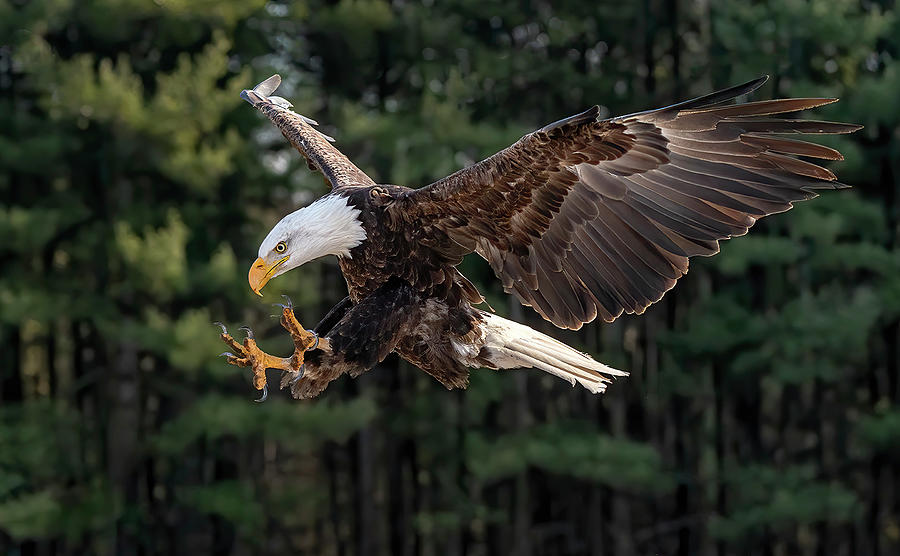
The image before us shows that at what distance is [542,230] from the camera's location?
12.1 ft

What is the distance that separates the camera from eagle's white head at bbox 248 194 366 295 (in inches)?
133

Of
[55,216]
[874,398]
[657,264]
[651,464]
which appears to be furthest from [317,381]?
[874,398]

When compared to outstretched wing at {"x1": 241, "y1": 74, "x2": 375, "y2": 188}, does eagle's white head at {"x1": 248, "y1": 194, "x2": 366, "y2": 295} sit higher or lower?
lower

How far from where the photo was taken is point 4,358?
43.4ft

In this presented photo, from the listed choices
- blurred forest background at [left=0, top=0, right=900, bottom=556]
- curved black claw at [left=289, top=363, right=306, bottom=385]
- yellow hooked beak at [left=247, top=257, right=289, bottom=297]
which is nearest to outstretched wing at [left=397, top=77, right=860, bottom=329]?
yellow hooked beak at [left=247, top=257, right=289, bottom=297]

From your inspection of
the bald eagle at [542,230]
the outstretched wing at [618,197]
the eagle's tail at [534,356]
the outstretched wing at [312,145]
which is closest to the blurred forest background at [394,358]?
the outstretched wing at [312,145]

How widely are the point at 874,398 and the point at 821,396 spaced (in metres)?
0.73

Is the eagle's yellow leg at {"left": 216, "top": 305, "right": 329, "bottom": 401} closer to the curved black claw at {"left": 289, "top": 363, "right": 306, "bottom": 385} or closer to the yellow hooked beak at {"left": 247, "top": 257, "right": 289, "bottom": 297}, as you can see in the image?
the curved black claw at {"left": 289, "top": 363, "right": 306, "bottom": 385}

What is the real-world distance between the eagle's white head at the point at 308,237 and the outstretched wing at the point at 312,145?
1.57 ft

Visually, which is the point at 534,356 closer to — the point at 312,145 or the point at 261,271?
the point at 261,271

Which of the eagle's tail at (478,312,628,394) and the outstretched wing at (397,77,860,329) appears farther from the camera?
the eagle's tail at (478,312,628,394)

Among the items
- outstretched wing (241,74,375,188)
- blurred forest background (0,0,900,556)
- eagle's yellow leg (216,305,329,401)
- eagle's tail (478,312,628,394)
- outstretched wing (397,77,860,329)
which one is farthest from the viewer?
blurred forest background (0,0,900,556)

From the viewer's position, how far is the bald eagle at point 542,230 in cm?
331

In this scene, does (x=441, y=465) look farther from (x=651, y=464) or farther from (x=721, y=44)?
(x=721, y=44)
